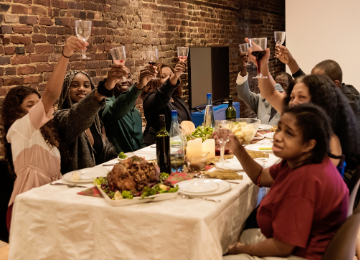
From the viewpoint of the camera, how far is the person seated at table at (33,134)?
188cm

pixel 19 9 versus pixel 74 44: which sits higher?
pixel 19 9

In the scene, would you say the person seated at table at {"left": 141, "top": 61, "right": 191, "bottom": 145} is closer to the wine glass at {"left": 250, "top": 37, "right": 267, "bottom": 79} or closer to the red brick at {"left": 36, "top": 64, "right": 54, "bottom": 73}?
the wine glass at {"left": 250, "top": 37, "right": 267, "bottom": 79}

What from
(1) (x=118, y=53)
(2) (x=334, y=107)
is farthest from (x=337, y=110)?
(1) (x=118, y=53)

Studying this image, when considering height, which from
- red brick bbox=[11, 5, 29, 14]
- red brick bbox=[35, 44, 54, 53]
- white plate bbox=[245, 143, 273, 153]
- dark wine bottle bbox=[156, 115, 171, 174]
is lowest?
white plate bbox=[245, 143, 273, 153]

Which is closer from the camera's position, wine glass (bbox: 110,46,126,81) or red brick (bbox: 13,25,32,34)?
wine glass (bbox: 110,46,126,81)

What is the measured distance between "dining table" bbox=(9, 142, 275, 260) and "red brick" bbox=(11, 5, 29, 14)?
6.31ft

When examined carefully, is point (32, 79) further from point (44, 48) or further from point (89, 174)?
point (89, 174)

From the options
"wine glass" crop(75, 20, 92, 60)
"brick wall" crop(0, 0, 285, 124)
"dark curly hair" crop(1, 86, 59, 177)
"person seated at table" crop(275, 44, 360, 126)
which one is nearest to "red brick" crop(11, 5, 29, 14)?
"brick wall" crop(0, 0, 285, 124)

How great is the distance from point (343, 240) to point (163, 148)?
91cm

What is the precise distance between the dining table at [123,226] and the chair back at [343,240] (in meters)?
0.38

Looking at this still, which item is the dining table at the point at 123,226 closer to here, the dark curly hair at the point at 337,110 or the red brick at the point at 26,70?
the dark curly hair at the point at 337,110

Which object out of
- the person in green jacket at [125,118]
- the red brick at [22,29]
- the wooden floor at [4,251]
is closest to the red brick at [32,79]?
the red brick at [22,29]

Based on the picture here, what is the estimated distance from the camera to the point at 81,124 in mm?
2211

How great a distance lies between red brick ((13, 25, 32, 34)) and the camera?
119 inches
